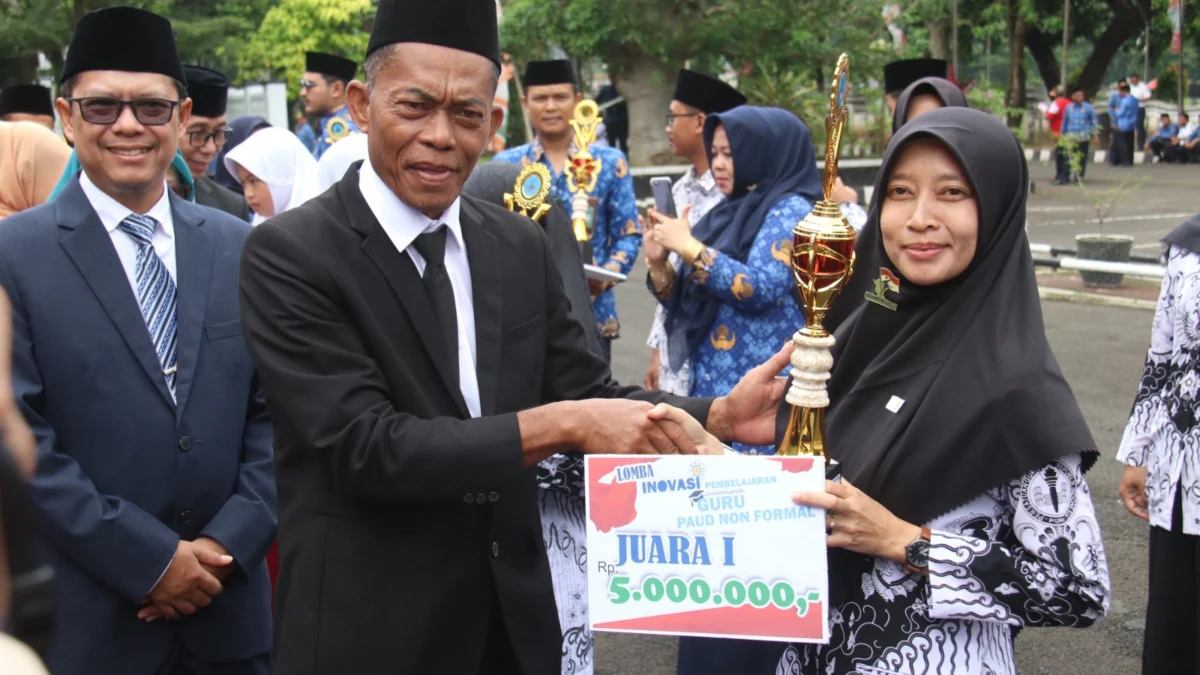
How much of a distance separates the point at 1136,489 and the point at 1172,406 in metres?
0.39

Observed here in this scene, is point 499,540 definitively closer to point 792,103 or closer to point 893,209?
point 893,209

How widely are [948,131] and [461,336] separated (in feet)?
3.57

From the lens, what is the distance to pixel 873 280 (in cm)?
258

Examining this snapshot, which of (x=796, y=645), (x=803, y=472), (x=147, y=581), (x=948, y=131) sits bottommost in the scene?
(x=796, y=645)

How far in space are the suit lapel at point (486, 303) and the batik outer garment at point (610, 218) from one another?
140 inches

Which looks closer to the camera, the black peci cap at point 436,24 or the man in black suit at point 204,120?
the black peci cap at point 436,24

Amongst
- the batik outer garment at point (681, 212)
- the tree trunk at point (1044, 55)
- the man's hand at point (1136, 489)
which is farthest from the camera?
the tree trunk at point (1044, 55)

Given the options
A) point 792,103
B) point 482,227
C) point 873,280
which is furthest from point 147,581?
point 792,103

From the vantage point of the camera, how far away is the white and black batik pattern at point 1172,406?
3.34 metres

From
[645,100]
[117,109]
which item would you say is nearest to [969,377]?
[117,109]

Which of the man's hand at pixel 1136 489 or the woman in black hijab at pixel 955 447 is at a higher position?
the woman in black hijab at pixel 955 447

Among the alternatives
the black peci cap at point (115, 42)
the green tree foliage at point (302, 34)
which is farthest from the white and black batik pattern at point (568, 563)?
the green tree foliage at point (302, 34)

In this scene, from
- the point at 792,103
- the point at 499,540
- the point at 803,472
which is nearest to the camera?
the point at 803,472

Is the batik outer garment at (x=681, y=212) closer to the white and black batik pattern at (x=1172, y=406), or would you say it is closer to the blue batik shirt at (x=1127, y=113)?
the white and black batik pattern at (x=1172, y=406)
